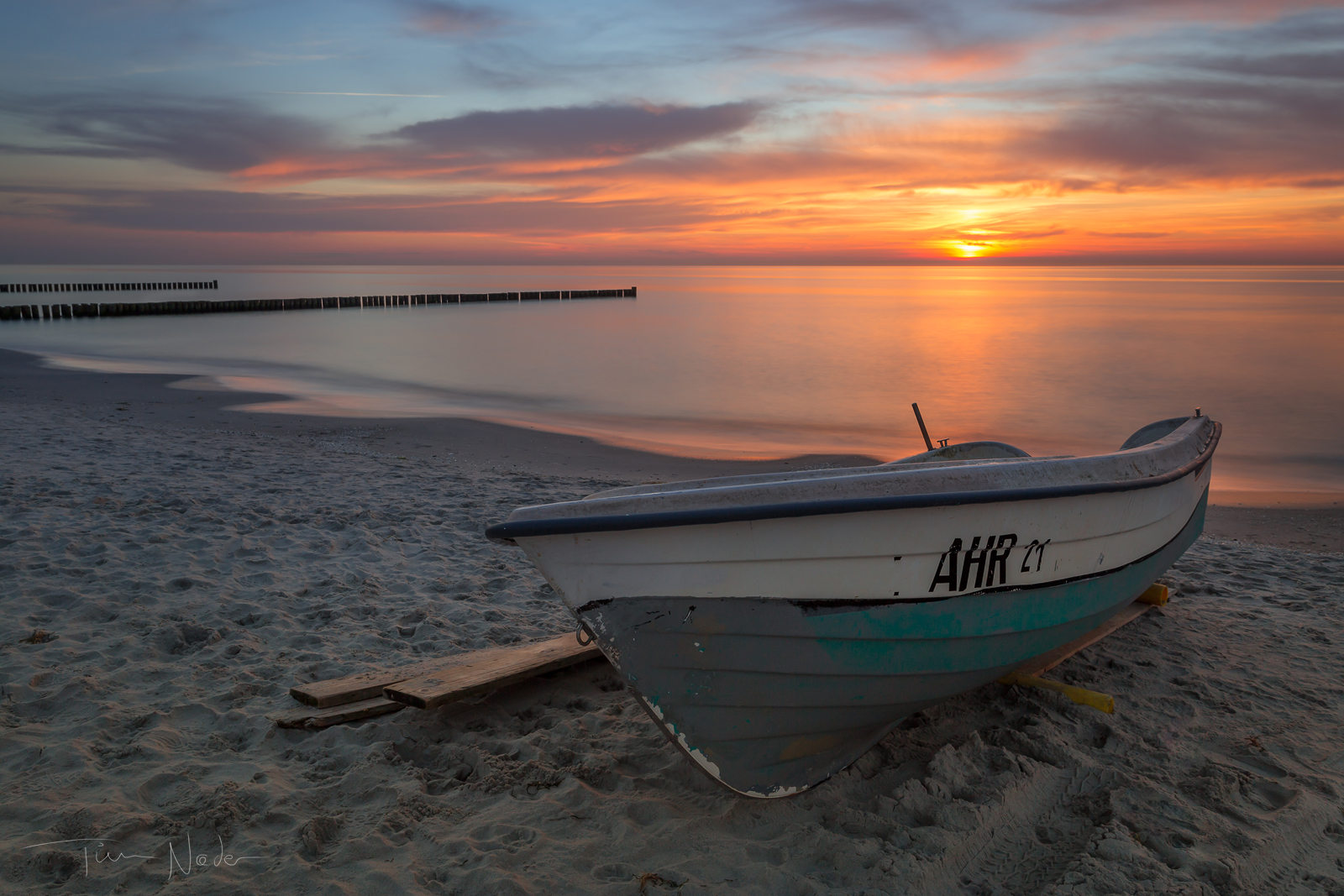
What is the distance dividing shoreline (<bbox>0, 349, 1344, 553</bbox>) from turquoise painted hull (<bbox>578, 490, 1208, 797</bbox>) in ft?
18.5

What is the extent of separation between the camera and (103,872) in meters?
2.50

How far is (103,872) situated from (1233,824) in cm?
378

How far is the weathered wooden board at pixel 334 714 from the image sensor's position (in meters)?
3.38

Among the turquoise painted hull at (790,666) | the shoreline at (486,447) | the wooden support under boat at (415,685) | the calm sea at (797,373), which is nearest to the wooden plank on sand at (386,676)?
the wooden support under boat at (415,685)

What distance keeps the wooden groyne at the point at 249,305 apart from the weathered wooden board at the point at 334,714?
4387 centimetres

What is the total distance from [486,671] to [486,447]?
7726mm

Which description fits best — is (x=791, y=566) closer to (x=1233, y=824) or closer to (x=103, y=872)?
(x=1233, y=824)

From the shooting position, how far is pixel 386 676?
3.68 meters

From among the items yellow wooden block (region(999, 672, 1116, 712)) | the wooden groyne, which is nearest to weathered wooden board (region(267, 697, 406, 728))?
yellow wooden block (region(999, 672, 1116, 712))

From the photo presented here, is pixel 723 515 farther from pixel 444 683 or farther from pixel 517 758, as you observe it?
pixel 444 683

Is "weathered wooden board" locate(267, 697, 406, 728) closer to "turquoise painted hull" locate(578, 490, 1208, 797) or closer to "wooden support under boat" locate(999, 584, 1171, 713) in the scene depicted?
"turquoise painted hull" locate(578, 490, 1208, 797)

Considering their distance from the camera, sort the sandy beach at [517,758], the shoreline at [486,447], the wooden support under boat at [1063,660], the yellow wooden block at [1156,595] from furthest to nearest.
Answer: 1. the shoreline at [486,447]
2. the yellow wooden block at [1156,595]
3. the wooden support under boat at [1063,660]
4. the sandy beach at [517,758]

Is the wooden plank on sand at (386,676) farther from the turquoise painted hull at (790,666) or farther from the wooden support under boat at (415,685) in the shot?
the turquoise painted hull at (790,666)

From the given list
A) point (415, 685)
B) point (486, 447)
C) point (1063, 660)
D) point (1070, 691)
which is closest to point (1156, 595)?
point (1063, 660)
